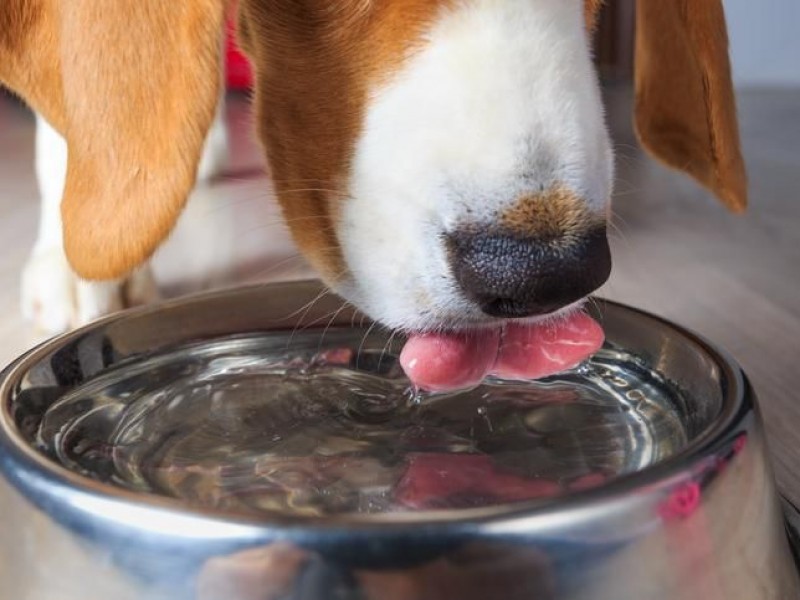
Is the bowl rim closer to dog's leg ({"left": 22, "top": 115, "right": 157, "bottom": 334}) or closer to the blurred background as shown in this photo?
the blurred background

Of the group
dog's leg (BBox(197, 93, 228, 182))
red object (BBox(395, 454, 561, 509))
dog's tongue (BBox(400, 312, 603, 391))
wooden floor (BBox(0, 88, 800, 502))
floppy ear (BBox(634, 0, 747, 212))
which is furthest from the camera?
dog's leg (BBox(197, 93, 228, 182))

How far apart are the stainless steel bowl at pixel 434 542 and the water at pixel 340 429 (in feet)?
0.30

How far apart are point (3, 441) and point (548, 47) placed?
453 millimetres

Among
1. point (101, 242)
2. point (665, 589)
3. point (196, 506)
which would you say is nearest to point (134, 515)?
point (196, 506)

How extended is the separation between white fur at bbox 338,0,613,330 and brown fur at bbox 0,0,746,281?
0.11ft

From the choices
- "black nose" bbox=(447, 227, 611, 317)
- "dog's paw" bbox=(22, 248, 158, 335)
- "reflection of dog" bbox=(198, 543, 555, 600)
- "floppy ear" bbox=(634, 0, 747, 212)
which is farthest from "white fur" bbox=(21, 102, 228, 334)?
"reflection of dog" bbox=(198, 543, 555, 600)

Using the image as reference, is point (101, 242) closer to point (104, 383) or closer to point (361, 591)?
point (104, 383)

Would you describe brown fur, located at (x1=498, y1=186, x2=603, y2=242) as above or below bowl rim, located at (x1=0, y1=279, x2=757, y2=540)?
above

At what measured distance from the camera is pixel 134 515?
2.11 ft

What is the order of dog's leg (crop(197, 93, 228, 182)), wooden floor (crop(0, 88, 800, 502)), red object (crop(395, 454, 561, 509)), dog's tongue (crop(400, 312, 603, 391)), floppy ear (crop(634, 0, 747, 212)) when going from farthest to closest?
dog's leg (crop(197, 93, 228, 182)) < wooden floor (crop(0, 88, 800, 502)) < floppy ear (crop(634, 0, 747, 212)) < dog's tongue (crop(400, 312, 603, 391)) < red object (crop(395, 454, 561, 509))

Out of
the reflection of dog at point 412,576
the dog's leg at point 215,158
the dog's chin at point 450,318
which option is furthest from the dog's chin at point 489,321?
the dog's leg at point 215,158

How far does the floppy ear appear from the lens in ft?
4.15

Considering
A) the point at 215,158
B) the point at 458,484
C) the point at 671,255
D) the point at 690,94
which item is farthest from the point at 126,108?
the point at 215,158

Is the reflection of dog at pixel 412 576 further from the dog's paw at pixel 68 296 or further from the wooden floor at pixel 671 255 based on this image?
the dog's paw at pixel 68 296
